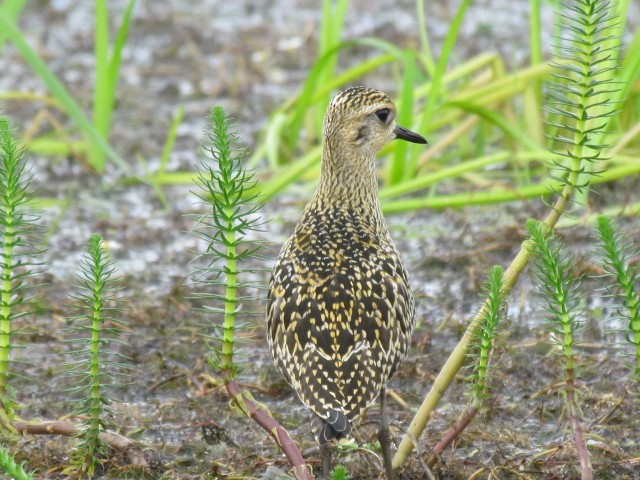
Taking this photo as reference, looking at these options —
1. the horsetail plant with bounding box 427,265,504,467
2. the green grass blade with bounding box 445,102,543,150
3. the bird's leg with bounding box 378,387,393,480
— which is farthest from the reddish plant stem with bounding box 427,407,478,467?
the green grass blade with bounding box 445,102,543,150

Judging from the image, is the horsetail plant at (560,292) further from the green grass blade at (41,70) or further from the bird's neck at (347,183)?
the green grass blade at (41,70)

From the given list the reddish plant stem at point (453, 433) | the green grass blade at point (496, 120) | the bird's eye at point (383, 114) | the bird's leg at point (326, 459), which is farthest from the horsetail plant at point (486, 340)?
the green grass blade at point (496, 120)

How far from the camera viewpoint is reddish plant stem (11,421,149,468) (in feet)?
15.6

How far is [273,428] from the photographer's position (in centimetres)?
425

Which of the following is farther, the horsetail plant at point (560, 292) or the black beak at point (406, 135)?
the black beak at point (406, 135)

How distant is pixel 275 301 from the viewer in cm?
489

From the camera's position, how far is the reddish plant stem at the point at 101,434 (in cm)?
475

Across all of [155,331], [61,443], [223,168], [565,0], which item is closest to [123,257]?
[155,331]

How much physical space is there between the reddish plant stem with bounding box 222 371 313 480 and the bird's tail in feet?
0.34

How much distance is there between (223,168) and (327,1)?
4447mm

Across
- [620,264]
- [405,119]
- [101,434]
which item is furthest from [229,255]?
[405,119]

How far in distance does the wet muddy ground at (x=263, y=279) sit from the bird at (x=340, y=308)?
0.27 metres

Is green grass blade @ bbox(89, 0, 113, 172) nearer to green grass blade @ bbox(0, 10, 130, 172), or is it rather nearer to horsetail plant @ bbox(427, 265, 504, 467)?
green grass blade @ bbox(0, 10, 130, 172)

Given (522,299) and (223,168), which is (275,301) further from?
(522,299)
